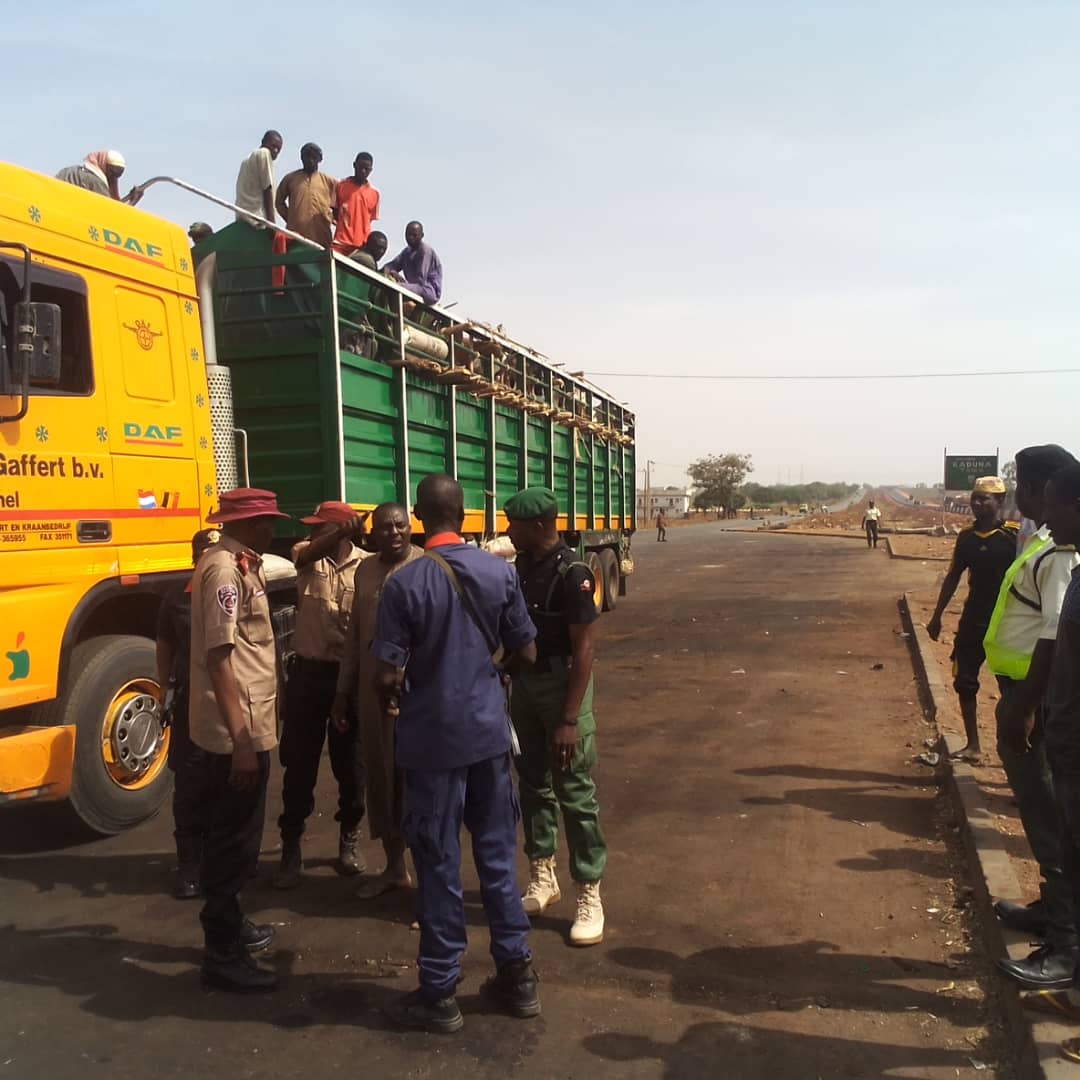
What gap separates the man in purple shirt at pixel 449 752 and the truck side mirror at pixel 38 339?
2234mm

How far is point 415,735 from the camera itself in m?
3.04

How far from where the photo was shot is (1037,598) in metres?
3.52

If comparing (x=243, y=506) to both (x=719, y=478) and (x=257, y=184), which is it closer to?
(x=257, y=184)

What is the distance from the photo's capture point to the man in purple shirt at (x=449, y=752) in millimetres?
3008

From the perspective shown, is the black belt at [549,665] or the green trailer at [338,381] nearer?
the black belt at [549,665]

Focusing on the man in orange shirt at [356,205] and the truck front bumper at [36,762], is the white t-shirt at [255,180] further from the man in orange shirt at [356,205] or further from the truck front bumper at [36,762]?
the truck front bumper at [36,762]

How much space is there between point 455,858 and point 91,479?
2.77 metres

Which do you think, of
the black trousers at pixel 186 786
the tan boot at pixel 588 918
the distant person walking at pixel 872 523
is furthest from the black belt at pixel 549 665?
the distant person walking at pixel 872 523

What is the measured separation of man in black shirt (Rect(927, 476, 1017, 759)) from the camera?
5.65 m

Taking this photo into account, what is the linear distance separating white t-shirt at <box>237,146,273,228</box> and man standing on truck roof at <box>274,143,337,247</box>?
34 cm

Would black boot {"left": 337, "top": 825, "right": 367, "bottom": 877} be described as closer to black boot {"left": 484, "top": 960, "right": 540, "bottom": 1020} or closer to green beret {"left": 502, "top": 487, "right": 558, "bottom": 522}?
black boot {"left": 484, "top": 960, "right": 540, "bottom": 1020}

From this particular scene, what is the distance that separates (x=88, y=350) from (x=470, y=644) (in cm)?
283

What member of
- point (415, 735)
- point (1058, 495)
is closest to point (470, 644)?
point (415, 735)

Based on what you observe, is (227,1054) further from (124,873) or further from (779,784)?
(779,784)
